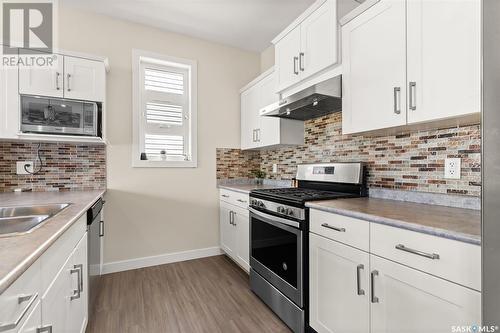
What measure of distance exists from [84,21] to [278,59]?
2096 mm

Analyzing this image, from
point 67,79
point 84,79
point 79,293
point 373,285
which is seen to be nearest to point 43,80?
point 67,79

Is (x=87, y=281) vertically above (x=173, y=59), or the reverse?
(x=173, y=59)

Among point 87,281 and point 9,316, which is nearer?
point 9,316

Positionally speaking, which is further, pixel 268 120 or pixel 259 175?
pixel 259 175

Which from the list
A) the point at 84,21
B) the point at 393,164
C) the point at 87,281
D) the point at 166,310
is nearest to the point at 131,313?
the point at 166,310

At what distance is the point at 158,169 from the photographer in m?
3.04

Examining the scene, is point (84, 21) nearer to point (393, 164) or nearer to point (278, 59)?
point (278, 59)

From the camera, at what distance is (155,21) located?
9.52 ft

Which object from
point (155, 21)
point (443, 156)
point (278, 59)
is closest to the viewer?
point (443, 156)

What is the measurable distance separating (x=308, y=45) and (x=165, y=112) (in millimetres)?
1889

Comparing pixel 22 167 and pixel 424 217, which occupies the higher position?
pixel 22 167

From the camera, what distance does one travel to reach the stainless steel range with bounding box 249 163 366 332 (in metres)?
1.71

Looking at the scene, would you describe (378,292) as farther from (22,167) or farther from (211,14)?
(22,167)

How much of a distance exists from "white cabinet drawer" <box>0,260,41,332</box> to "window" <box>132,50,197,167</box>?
2.19m
